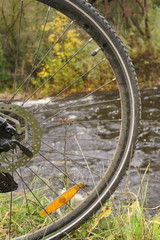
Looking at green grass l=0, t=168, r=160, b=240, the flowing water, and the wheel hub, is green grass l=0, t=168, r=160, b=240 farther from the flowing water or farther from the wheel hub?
the wheel hub

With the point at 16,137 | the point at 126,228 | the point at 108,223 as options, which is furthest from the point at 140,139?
the point at 16,137

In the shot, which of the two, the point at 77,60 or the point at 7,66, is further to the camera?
the point at 7,66

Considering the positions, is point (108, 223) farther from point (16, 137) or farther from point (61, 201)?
point (16, 137)

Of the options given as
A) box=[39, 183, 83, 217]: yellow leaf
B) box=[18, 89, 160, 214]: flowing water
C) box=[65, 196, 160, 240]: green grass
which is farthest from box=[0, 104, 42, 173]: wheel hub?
box=[65, 196, 160, 240]: green grass

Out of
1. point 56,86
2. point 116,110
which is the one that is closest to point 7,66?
point 56,86

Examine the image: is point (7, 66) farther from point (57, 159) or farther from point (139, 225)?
point (139, 225)

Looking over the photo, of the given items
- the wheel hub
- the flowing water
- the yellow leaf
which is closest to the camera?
the wheel hub

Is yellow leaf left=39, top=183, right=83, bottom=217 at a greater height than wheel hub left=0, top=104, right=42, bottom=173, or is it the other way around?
wheel hub left=0, top=104, right=42, bottom=173

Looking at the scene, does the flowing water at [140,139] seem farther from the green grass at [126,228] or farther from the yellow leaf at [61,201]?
the yellow leaf at [61,201]

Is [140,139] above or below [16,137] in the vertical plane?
below

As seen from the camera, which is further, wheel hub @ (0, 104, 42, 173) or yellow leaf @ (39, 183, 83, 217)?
yellow leaf @ (39, 183, 83, 217)

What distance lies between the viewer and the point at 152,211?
177 centimetres

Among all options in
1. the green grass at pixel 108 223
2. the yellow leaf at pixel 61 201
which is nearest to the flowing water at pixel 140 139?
the green grass at pixel 108 223

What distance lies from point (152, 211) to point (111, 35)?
1.14 metres
